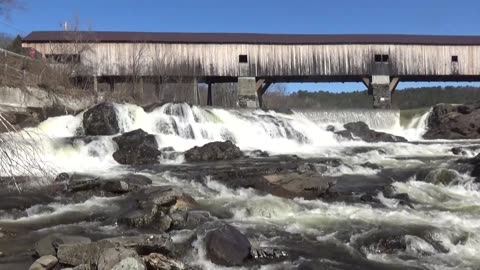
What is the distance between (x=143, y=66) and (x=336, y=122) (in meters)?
14.5

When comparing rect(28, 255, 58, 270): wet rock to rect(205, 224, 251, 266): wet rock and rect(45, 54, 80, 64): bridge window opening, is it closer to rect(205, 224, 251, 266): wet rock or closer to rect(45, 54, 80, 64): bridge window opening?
rect(205, 224, 251, 266): wet rock

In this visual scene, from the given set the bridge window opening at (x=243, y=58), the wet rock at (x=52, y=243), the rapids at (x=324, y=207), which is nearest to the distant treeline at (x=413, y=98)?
the bridge window opening at (x=243, y=58)

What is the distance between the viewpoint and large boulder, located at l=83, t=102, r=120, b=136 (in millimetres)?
21812

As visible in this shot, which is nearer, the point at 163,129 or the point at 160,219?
the point at 160,219

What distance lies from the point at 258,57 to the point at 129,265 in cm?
3197

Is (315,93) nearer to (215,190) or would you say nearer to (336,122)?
(336,122)

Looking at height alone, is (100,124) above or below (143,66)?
below

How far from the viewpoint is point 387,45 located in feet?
124

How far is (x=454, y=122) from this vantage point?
30.5 metres

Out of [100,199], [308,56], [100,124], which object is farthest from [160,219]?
[308,56]

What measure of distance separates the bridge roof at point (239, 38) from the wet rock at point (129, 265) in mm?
30876

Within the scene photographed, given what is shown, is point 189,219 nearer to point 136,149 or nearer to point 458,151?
point 136,149

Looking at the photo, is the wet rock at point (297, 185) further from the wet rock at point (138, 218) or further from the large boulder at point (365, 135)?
the large boulder at point (365, 135)

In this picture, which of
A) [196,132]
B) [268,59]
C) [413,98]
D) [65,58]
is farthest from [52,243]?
[413,98]
